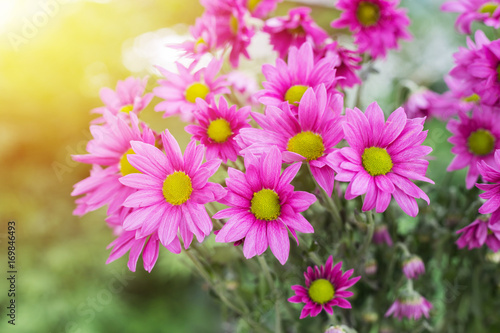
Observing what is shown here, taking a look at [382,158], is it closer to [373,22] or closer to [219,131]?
[219,131]

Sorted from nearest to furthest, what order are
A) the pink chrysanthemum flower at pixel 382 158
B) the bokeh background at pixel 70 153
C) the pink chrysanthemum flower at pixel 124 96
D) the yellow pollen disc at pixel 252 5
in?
the pink chrysanthemum flower at pixel 382 158 → the pink chrysanthemum flower at pixel 124 96 → the yellow pollen disc at pixel 252 5 → the bokeh background at pixel 70 153

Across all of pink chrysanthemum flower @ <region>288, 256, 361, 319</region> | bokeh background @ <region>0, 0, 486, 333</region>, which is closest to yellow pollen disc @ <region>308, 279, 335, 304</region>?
pink chrysanthemum flower @ <region>288, 256, 361, 319</region>

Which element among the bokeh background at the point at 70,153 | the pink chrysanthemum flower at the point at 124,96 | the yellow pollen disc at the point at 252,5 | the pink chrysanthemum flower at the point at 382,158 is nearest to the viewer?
the pink chrysanthemum flower at the point at 382,158

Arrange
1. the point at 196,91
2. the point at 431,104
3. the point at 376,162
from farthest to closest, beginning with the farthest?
1. the point at 431,104
2. the point at 196,91
3. the point at 376,162

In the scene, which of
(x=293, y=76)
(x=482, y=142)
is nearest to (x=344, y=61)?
(x=293, y=76)

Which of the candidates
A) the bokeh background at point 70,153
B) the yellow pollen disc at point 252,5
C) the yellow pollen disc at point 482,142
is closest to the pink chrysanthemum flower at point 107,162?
the yellow pollen disc at point 252,5

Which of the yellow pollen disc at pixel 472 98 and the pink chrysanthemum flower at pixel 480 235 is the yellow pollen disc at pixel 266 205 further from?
the yellow pollen disc at pixel 472 98
